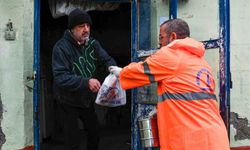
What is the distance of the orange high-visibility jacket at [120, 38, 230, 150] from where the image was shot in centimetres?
296

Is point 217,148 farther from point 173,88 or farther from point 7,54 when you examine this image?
point 7,54

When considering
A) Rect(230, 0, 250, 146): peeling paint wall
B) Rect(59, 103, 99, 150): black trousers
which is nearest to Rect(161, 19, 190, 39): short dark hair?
Rect(59, 103, 99, 150): black trousers

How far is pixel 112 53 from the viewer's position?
8.68 metres

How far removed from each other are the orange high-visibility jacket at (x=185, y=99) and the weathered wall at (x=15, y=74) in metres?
2.10

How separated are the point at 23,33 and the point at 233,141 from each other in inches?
118

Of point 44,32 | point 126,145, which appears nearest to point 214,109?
point 126,145

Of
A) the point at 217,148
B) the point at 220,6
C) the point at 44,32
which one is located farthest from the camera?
the point at 44,32

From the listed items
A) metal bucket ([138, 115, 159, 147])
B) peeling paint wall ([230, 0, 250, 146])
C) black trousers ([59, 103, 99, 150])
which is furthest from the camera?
peeling paint wall ([230, 0, 250, 146])

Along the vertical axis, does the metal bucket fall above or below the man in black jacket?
below

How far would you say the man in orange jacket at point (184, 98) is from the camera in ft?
9.72

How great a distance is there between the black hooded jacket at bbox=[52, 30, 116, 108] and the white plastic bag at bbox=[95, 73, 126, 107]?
6.4 inches

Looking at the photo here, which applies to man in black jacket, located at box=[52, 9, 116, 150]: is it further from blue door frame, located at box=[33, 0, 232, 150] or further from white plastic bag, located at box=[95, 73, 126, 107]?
blue door frame, located at box=[33, 0, 232, 150]

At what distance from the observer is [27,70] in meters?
4.82

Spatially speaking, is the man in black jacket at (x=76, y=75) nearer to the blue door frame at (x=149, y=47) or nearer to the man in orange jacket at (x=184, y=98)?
the blue door frame at (x=149, y=47)
